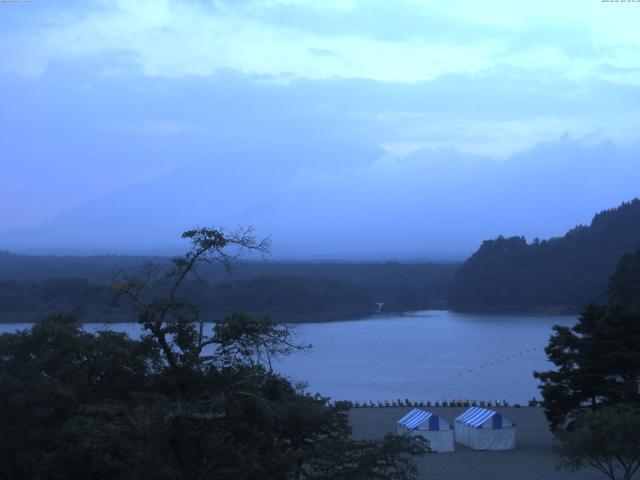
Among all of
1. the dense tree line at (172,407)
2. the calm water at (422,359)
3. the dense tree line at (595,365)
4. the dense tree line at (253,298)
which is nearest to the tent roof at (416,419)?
the dense tree line at (595,365)

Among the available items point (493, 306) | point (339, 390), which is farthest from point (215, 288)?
point (339, 390)

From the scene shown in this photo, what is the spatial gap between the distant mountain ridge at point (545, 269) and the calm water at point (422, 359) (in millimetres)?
8211

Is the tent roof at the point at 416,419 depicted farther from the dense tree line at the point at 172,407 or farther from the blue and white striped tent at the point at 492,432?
the dense tree line at the point at 172,407

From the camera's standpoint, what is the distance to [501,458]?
11.5 m

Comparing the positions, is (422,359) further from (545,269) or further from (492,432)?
(545,269)

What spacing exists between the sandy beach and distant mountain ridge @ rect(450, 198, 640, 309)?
3582 centimetres

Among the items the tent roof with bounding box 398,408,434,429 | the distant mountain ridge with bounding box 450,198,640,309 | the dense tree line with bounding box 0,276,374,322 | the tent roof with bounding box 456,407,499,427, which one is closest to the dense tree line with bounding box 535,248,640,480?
the tent roof with bounding box 456,407,499,427

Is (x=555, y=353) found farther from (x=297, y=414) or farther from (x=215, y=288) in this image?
(x=215, y=288)

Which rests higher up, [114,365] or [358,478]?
[114,365]

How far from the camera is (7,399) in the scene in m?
7.18

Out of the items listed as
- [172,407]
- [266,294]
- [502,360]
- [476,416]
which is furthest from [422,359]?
[172,407]

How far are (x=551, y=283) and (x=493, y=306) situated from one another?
3.68 meters

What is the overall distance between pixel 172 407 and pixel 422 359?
22544mm

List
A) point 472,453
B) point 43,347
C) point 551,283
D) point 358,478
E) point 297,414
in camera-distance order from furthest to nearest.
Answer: point 551,283, point 472,453, point 43,347, point 297,414, point 358,478
